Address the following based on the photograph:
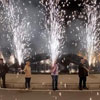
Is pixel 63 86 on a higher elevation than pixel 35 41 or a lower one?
lower

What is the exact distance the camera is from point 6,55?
45625 millimetres

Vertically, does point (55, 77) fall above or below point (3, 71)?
below

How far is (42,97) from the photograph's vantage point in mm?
9891

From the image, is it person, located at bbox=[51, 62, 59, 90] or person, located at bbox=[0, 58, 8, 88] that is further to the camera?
person, located at bbox=[0, 58, 8, 88]

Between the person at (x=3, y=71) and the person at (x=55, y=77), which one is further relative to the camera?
the person at (x=3, y=71)

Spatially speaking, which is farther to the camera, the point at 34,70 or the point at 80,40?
the point at 80,40

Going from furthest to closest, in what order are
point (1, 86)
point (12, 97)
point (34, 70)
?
1. point (34, 70)
2. point (1, 86)
3. point (12, 97)

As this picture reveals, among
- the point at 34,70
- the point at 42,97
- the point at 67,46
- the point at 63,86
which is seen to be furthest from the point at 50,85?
the point at 67,46

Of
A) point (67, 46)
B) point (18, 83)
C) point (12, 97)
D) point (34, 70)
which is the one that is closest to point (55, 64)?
point (18, 83)

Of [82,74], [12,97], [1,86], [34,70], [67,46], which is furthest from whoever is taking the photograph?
[67,46]

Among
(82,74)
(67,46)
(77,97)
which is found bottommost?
(77,97)

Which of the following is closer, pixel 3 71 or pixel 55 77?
pixel 55 77

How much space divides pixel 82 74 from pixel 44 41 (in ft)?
114

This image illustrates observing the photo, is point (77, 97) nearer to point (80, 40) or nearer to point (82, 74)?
point (82, 74)
